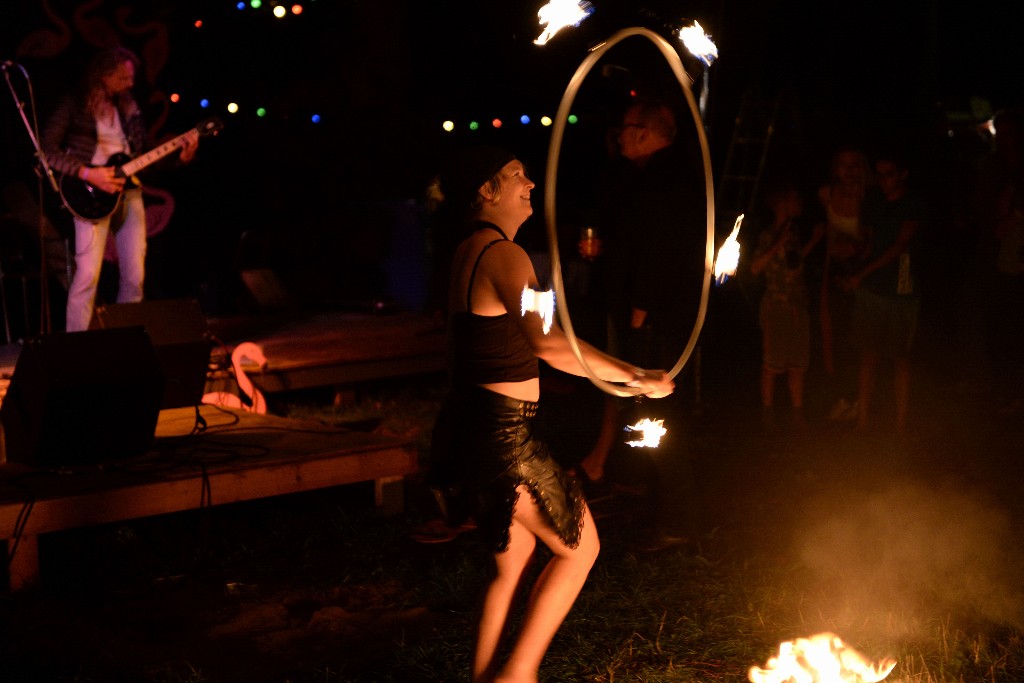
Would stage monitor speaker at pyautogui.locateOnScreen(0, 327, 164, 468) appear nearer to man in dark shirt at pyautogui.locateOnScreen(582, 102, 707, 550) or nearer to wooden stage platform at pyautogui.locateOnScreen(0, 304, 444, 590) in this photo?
wooden stage platform at pyautogui.locateOnScreen(0, 304, 444, 590)

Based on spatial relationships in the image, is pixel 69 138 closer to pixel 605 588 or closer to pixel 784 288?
pixel 784 288

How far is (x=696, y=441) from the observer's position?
27.3ft

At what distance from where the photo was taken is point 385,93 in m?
14.7

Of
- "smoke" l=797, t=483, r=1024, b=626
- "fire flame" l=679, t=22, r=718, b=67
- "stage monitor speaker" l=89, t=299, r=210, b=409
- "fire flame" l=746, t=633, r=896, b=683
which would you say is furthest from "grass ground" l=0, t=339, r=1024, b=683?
"fire flame" l=679, t=22, r=718, b=67

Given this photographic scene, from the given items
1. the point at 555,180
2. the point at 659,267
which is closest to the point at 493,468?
the point at 555,180

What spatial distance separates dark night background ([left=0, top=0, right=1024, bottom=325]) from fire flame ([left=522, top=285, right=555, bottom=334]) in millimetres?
6599

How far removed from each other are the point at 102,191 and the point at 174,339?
1.77 metres

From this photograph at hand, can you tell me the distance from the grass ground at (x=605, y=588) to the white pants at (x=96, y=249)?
8.36 feet

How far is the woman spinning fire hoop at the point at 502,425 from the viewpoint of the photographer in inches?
138

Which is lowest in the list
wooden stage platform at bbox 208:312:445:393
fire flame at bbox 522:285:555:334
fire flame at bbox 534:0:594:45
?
wooden stage platform at bbox 208:312:445:393

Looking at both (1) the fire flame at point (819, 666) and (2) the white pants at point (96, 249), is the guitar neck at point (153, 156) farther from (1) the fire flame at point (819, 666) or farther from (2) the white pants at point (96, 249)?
(1) the fire flame at point (819, 666)

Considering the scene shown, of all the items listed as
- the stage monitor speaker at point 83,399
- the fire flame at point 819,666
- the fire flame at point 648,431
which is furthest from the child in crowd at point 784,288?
the fire flame at point 648,431

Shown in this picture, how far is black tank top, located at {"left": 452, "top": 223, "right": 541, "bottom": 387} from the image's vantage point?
3.52 m

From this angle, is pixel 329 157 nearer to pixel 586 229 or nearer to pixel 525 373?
pixel 586 229
